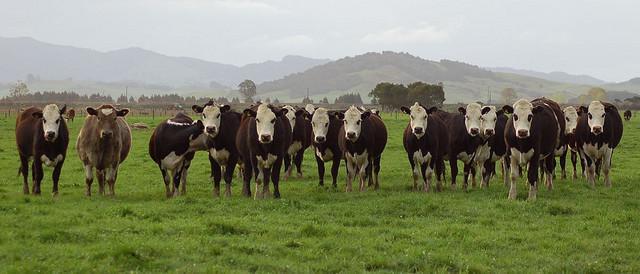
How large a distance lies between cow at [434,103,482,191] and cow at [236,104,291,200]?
16.6ft

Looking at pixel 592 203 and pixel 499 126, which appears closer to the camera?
pixel 592 203

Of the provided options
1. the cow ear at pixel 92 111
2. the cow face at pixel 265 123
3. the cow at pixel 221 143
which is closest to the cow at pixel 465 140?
the cow face at pixel 265 123

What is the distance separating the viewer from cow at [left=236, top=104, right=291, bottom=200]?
51.4ft

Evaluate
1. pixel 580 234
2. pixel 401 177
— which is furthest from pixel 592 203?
pixel 401 177

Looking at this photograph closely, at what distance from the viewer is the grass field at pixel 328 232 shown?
9.20 meters

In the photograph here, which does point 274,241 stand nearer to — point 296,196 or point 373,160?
point 296,196

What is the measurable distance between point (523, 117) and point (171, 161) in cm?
869

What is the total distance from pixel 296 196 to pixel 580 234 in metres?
7.29

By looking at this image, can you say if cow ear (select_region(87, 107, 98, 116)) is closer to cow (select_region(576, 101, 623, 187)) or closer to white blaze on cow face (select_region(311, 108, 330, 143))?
white blaze on cow face (select_region(311, 108, 330, 143))

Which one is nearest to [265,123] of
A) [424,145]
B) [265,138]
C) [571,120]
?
[265,138]

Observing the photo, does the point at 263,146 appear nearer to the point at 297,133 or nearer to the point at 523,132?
the point at 297,133

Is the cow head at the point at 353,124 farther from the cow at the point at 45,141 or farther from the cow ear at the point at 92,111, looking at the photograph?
the cow at the point at 45,141

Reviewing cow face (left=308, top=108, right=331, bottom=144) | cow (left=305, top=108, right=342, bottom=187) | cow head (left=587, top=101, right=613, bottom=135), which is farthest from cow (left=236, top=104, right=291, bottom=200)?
cow head (left=587, top=101, right=613, bottom=135)

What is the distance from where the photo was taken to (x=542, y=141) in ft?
53.2
